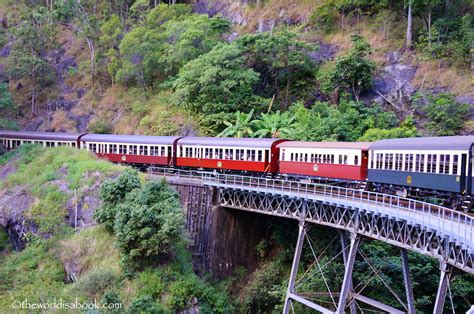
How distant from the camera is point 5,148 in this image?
45188mm

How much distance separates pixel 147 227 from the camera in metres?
25.3

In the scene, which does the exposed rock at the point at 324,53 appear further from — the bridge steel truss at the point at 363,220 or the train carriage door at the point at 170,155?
the bridge steel truss at the point at 363,220

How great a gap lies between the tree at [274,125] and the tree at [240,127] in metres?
0.55

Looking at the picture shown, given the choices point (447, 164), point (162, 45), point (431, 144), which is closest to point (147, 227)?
point (431, 144)

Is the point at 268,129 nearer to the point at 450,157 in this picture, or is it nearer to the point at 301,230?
the point at 301,230

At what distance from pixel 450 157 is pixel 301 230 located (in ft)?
24.4

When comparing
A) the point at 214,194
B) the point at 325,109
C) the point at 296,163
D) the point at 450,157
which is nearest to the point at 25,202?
the point at 214,194

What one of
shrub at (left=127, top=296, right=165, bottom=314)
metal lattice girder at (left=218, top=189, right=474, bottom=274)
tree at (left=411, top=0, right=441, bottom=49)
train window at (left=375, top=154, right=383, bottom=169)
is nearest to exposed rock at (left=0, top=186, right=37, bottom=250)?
shrub at (left=127, top=296, right=165, bottom=314)

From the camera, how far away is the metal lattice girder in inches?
658

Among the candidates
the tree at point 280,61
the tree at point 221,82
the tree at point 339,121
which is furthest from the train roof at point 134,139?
the tree at point 280,61

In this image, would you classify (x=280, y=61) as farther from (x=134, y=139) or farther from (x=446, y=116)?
(x=446, y=116)

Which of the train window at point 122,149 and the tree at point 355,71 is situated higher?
the tree at point 355,71

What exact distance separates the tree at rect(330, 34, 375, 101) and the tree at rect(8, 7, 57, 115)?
101 feet

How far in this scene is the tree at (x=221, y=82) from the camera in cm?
4156
